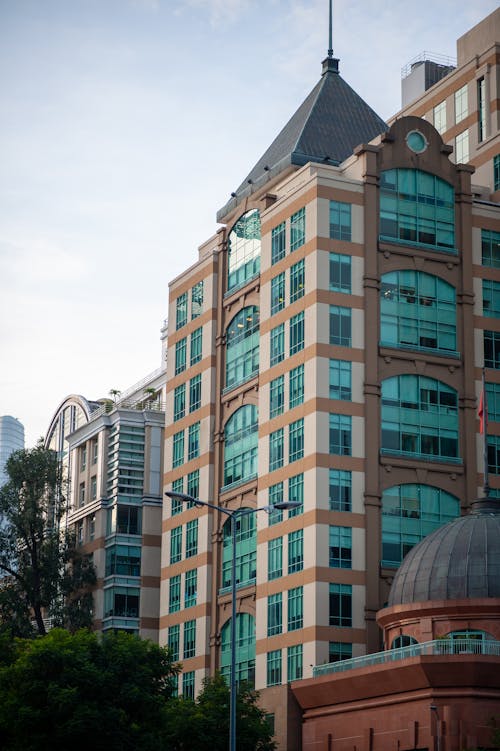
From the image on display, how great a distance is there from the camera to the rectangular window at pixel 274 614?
80125 mm

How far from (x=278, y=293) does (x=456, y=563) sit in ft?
73.1

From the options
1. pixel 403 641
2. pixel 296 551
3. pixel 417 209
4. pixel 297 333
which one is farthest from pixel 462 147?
pixel 403 641

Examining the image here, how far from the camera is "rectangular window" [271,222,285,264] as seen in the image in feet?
283

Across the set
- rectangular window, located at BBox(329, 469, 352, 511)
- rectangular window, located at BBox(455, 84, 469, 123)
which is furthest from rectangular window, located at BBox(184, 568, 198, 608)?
rectangular window, located at BBox(455, 84, 469, 123)

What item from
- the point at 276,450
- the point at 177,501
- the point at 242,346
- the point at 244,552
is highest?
the point at 242,346

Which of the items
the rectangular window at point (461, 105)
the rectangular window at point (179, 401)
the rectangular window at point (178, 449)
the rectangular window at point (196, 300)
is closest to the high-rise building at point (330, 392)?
the rectangular window at point (178, 449)

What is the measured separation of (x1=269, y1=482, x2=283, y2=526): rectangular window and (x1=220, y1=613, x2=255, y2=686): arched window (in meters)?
6.08

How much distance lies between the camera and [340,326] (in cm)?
8200

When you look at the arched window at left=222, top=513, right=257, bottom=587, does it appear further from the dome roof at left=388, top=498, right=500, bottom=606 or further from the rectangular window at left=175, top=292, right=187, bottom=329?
the rectangular window at left=175, top=292, right=187, bottom=329

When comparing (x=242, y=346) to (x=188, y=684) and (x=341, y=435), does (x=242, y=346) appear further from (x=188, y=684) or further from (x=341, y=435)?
(x=188, y=684)

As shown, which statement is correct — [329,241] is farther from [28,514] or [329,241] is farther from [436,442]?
[28,514]

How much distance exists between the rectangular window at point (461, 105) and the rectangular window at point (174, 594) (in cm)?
3623

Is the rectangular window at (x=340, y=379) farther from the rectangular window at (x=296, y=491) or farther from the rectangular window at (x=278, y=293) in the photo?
the rectangular window at (x=278, y=293)

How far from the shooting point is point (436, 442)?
8319cm
